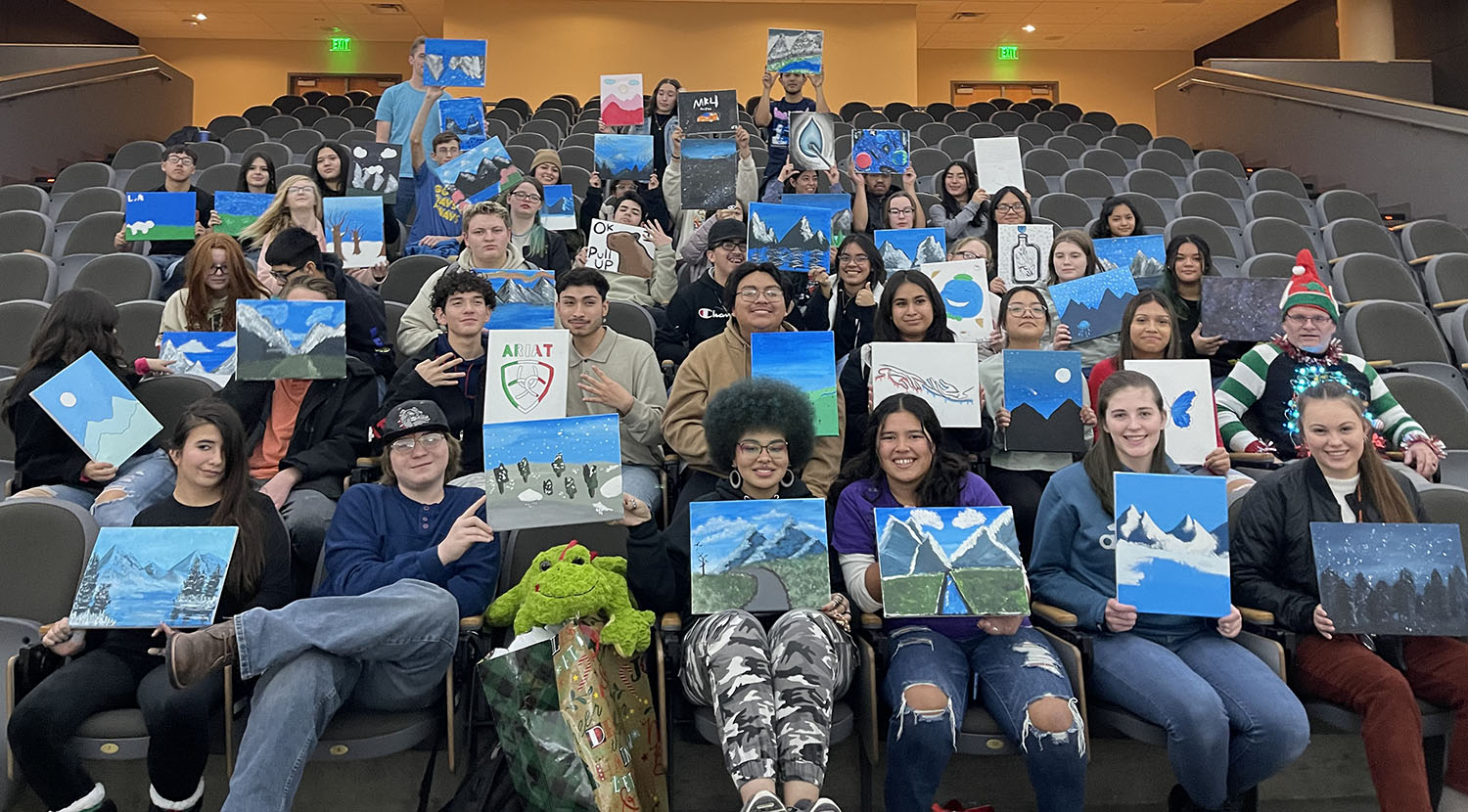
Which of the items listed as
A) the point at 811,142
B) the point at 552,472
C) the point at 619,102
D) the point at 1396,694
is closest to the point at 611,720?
the point at 552,472

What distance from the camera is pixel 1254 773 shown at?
245cm

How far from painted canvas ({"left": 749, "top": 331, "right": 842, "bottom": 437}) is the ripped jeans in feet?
2.78

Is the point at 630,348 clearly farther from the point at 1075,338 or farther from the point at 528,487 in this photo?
the point at 1075,338

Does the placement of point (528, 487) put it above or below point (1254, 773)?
above

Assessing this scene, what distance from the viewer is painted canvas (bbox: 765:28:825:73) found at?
6121 millimetres

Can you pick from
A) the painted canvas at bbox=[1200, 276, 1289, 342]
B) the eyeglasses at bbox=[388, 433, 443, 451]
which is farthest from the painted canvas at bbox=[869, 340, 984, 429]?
the eyeglasses at bbox=[388, 433, 443, 451]

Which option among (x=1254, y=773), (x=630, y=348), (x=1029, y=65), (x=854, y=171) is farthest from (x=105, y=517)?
(x=1029, y=65)

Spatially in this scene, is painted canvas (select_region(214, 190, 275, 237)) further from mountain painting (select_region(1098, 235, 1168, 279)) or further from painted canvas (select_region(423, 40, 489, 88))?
→ mountain painting (select_region(1098, 235, 1168, 279))

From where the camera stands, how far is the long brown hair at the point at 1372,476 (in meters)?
2.66

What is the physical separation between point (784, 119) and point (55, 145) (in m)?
6.67

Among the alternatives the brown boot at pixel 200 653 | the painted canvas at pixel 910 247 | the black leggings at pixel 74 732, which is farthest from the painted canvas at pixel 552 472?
the painted canvas at pixel 910 247

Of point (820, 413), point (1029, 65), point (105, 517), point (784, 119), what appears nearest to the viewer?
point (105, 517)

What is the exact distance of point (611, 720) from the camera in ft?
7.91

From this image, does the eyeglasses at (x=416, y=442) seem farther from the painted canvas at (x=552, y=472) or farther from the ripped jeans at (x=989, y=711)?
the ripped jeans at (x=989, y=711)
